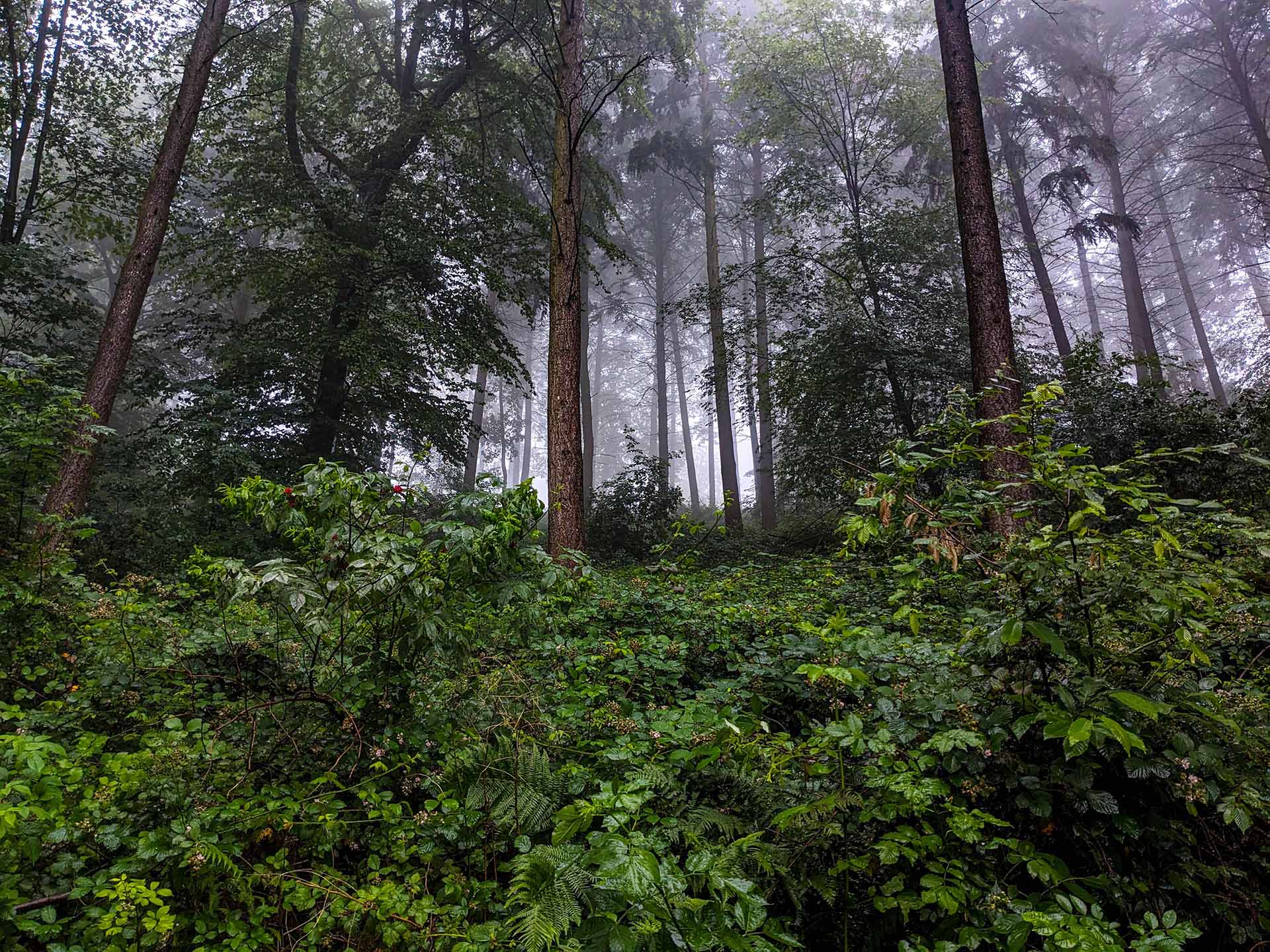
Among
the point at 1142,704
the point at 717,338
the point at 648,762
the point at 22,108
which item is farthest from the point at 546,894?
the point at 22,108

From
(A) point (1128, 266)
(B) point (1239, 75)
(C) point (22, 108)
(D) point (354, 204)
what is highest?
(B) point (1239, 75)

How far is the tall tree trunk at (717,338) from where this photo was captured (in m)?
13.1

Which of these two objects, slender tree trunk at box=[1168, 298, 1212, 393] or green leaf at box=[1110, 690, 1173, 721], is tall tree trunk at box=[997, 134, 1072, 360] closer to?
green leaf at box=[1110, 690, 1173, 721]

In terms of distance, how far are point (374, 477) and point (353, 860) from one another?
1.85 meters

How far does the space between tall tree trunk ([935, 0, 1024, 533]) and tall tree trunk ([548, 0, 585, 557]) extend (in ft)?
14.5

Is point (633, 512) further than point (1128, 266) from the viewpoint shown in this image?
No

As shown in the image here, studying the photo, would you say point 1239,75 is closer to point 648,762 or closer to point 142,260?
point 648,762

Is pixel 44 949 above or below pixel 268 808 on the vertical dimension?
below

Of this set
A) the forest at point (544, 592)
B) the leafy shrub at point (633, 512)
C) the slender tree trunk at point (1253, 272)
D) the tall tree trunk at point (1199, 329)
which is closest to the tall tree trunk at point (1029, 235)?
the forest at point (544, 592)

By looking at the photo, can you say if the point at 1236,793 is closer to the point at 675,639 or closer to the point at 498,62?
the point at 675,639

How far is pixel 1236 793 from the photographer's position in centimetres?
220

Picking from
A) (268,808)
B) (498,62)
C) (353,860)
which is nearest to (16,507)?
(268,808)

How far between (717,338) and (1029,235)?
9009 mm

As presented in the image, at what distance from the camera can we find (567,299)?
270 inches
